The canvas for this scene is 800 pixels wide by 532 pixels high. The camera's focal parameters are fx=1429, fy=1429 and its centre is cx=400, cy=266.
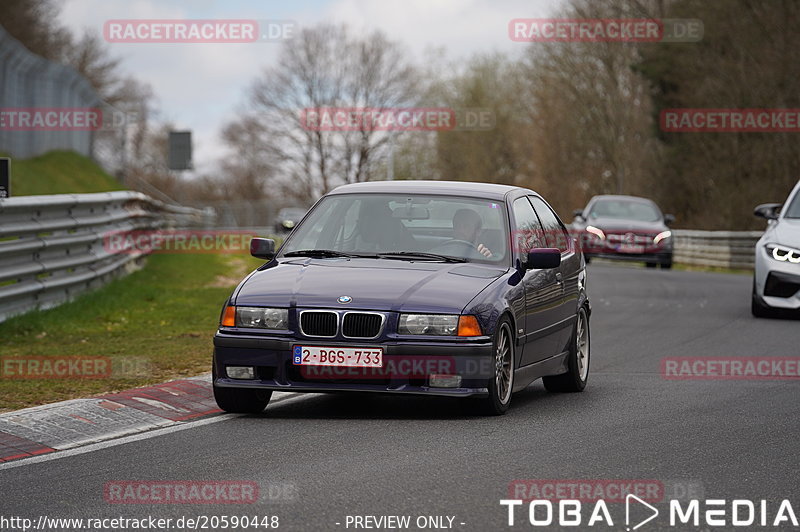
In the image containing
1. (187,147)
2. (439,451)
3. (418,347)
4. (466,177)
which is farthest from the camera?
(466,177)

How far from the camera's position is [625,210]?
31.6 meters

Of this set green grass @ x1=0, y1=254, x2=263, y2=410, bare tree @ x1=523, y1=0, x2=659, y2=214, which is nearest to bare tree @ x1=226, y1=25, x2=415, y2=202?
bare tree @ x1=523, y1=0, x2=659, y2=214

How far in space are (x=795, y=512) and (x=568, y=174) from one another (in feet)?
191

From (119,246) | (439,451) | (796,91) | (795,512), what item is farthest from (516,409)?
(796,91)

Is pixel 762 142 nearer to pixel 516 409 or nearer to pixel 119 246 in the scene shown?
pixel 119 246

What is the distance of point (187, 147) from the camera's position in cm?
4747

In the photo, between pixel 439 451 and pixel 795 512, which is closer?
pixel 795 512

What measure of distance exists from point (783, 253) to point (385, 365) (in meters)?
9.38

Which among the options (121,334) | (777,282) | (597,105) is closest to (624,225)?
(777,282)

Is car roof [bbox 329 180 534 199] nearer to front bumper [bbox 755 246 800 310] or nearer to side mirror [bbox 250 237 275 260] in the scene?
side mirror [bbox 250 237 275 260]

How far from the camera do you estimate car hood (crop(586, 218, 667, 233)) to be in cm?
3055

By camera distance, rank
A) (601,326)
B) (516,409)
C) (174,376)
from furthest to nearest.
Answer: (601,326) → (174,376) → (516,409)

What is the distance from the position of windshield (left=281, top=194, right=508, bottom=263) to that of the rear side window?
0.93 metres

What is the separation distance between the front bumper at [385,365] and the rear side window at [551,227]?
2.32 m
